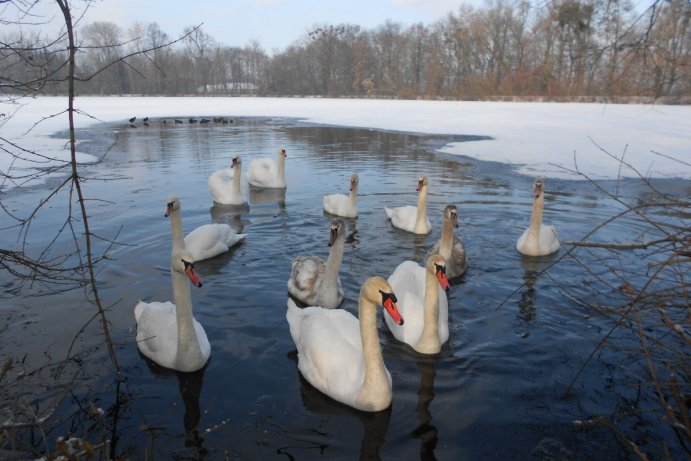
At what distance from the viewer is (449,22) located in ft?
232

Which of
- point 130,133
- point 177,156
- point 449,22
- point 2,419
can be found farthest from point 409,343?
point 449,22

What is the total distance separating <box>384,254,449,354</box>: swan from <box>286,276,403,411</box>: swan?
678mm

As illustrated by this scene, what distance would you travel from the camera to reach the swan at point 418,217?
8930 millimetres

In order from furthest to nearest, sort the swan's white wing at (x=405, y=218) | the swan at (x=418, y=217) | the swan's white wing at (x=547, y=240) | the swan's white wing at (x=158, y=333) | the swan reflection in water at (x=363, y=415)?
the swan's white wing at (x=405, y=218), the swan at (x=418, y=217), the swan's white wing at (x=547, y=240), the swan's white wing at (x=158, y=333), the swan reflection in water at (x=363, y=415)

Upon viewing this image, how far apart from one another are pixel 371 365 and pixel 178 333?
1.89 metres

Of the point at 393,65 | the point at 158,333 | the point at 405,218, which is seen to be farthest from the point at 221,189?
the point at 393,65

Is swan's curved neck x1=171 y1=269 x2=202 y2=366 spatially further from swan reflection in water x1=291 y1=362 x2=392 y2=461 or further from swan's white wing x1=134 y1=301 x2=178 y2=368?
swan reflection in water x1=291 y1=362 x2=392 y2=461

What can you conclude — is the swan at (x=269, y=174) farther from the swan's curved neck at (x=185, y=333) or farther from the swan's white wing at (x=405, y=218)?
the swan's curved neck at (x=185, y=333)

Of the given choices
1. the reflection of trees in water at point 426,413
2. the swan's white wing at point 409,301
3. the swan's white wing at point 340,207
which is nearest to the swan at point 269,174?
the swan's white wing at point 340,207

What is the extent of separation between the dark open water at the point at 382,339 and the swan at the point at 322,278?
0.29 metres

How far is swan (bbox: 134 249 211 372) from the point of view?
4645 mm

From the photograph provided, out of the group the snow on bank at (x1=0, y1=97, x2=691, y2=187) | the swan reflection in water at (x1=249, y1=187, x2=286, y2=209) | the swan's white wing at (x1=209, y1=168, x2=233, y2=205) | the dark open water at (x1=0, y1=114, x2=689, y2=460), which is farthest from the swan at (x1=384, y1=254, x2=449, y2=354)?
the swan's white wing at (x1=209, y1=168, x2=233, y2=205)

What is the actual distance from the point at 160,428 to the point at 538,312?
4399 millimetres

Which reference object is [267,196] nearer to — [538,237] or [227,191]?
[227,191]
